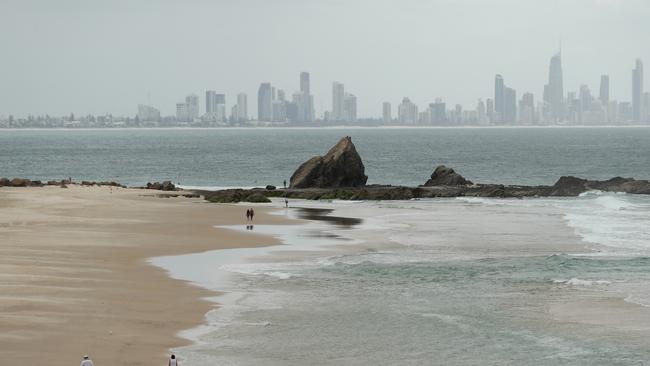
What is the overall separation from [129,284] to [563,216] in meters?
36.4

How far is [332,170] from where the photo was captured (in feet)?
271

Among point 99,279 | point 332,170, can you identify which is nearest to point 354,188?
point 332,170

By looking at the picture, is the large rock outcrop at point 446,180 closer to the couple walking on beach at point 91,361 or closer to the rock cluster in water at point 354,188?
the rock cluster in water at point 354,188

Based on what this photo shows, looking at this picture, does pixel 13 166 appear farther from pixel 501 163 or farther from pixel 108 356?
pixel 108 356

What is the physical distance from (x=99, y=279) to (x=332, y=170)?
4780 cm

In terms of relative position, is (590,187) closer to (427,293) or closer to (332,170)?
(332,170)

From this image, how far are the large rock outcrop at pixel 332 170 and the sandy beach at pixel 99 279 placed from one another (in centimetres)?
1408

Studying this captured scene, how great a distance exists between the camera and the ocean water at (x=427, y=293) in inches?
1040

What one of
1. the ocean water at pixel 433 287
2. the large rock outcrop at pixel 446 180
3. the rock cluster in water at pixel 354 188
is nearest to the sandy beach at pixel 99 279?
the ocean water at pixel 433 287

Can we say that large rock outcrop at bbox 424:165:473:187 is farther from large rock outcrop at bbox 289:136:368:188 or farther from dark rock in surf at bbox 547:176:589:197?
large rock outcrop at bbox 289:136:368:188

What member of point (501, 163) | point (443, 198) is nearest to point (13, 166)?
point (501, 163)

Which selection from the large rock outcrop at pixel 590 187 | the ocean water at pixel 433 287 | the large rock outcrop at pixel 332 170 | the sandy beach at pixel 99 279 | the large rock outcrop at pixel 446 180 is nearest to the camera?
the sandy beach at pixel 99 279

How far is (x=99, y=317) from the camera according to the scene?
28734 mm

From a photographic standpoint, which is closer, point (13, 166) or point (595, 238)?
point (595, 238)
